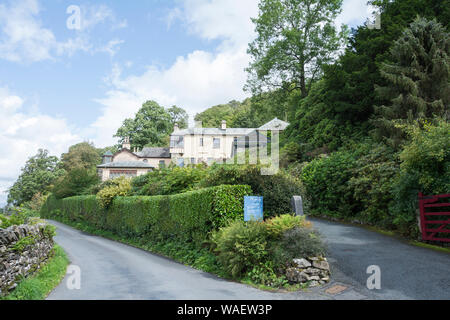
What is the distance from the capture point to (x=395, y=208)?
12.9 m

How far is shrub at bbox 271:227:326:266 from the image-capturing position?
848 centimetres

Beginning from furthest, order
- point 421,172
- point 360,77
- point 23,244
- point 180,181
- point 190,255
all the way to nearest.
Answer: point 360,77 → point 180,181 → point 190,255 → point 421,172 → point 23,244

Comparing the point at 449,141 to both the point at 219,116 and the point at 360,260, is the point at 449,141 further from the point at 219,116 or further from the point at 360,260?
the point at 219,116

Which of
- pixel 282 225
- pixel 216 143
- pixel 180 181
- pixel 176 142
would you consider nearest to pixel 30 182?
pixel 176 142

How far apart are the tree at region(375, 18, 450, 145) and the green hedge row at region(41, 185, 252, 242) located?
32.9ft

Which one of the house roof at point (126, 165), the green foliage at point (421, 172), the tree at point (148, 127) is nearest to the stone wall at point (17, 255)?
the green foliage at point (421, 172)

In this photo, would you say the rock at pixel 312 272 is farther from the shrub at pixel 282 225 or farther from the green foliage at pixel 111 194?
the green foliage at pixel 111 194

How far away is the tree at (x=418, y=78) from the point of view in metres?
15.9

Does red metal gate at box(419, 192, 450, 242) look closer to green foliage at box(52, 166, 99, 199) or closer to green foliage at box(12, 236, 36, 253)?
green foliage at box(12, 236, 36, 253)

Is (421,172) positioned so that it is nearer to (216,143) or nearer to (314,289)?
(314,289)

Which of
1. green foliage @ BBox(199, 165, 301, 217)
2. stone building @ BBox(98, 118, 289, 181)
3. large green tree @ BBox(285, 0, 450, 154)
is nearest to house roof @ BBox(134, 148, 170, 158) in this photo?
stone building @ BBox(98, 118, 289, 181)

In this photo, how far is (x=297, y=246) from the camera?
852 cm

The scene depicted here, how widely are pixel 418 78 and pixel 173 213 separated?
47.4ft

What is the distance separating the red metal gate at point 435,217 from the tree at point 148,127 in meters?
57.0
